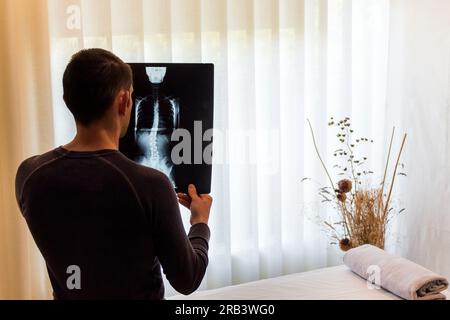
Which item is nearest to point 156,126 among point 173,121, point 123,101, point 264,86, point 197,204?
point 173,121

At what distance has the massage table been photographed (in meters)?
1.92

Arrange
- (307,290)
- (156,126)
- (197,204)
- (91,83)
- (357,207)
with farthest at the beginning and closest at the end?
(357,207)
(307,290)
(156,126)
(197,204)
(91,83)

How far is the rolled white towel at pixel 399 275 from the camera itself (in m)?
1.81

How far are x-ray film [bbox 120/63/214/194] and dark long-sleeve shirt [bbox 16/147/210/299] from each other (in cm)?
61

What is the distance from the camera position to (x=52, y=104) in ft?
7.14

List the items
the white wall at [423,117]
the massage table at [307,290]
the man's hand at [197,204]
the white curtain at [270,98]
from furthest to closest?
the white wall at [423,117] → the white curtain at [270,98] → the massage table at [307,290] → the man's hand at [197,204]

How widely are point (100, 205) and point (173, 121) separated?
0.75 metres

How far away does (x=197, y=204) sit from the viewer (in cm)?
144

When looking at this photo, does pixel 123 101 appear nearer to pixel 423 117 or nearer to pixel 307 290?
pixel 307 290

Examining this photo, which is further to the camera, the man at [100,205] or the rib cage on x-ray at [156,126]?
the rib cage on x-ray at [156,126]

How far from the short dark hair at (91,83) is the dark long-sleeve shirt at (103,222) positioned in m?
0.10

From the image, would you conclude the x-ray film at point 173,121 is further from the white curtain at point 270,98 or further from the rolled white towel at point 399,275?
the rolled white towel at point 399,275

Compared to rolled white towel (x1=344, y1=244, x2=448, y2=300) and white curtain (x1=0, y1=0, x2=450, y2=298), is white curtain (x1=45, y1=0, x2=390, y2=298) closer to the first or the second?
white curtain (x1=0, y1=0, x2=450, y2=298)

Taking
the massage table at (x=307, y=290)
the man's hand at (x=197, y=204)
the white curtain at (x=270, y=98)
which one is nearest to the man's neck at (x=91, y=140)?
the man's hand at (x=197, y=204)
